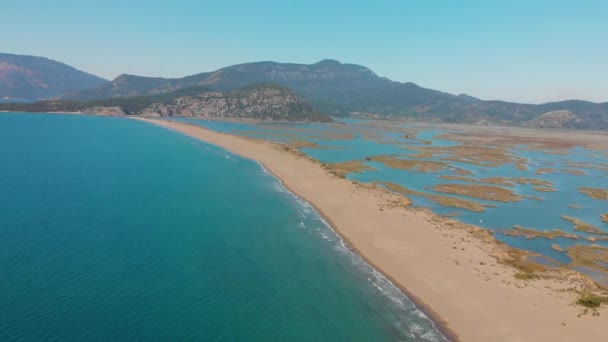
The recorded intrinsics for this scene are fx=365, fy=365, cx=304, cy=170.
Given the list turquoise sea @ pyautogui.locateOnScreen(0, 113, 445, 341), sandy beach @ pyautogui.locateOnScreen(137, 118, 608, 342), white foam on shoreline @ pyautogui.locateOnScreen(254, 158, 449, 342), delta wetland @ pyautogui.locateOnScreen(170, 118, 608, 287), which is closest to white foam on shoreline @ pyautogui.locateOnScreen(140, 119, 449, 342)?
white foam on shoreline @ pyautogui.locateOnScreen(254, 158, 449, 342)

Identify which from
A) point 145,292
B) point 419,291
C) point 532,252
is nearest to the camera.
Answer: point 145,292

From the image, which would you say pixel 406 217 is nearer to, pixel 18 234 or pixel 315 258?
pixel 315 258

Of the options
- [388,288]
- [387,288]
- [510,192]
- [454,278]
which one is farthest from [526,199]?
[387,288]

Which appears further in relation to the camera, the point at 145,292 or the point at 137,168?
the point at 137,168

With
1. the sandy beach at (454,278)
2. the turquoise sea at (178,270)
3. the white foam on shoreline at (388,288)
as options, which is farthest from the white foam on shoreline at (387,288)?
the sandy beach at (454,278)

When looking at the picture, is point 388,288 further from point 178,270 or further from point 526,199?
point 526,199

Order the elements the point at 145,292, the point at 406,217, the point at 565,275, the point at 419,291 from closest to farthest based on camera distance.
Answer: the point at 145,292 < the point at 419,291 < the point at 565,275 < the point at 406,217

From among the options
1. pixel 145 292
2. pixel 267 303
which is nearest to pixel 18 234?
pixel 145 292
